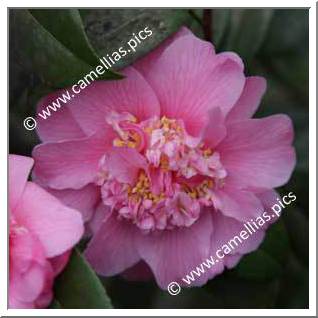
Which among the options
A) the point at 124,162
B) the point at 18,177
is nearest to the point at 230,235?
the point at 124,162

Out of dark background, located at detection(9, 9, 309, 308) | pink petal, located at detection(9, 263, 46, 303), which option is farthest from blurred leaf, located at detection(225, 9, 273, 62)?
pink petal, located at detection(9, 263, 46, 303)

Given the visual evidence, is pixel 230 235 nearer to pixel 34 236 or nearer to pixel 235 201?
pixel 235 201

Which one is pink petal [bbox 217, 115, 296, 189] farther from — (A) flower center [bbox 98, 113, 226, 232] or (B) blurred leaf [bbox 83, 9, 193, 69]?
(B) blurred leaf [bbox 83, 9, 193, 69]

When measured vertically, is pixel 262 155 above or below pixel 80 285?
above

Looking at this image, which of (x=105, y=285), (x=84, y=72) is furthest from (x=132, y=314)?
(x=84, y=72)

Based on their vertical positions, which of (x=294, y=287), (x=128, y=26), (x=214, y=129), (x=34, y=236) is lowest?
(x=294, y=287)

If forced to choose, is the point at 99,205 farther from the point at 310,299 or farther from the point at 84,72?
the point at 310,299
